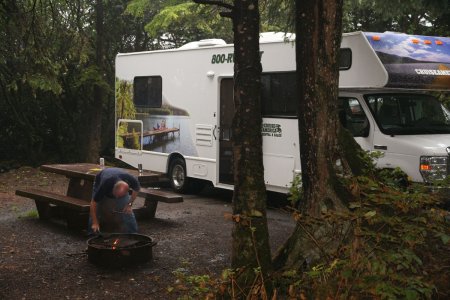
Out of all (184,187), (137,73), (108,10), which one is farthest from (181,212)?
(108,10)

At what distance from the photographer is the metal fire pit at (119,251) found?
21.3 ft

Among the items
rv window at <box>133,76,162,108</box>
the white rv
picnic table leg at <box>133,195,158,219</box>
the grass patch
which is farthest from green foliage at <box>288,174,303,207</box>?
rv window at <box>133,76,162,108</box>

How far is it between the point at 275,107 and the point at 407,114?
2217 millimetres

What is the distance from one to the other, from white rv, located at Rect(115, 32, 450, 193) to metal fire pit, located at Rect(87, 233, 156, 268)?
3.77 meters

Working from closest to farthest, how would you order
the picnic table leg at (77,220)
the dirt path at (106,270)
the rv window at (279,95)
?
the dirt path at (106,270)
the picnic table leg at (77,220)
the rv window at (279,95)

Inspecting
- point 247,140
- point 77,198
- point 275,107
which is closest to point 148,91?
point 275,107

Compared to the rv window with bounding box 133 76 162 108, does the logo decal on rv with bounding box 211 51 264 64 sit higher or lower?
higher

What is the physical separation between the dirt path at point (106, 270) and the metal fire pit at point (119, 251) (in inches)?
3.5

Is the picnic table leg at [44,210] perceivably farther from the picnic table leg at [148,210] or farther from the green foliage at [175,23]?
the green foliage at [175,23]

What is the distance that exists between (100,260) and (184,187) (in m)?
5.89

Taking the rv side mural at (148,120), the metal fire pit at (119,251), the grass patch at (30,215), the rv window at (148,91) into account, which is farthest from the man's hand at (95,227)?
the rv window at (148,91)

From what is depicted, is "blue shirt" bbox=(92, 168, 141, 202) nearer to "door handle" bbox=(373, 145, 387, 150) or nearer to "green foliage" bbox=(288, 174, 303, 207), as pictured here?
"green foliage" bbox=(288, 174, 303, 207)

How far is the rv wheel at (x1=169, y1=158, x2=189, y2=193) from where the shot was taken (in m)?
12.4

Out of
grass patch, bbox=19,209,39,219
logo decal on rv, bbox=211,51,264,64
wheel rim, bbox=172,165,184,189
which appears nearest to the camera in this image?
grass patch, bbox=19,209,39,219
